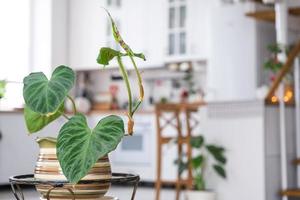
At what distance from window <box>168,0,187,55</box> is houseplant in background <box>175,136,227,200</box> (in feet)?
8.48

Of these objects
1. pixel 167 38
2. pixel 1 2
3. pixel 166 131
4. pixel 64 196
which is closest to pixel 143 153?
pixel 166 131

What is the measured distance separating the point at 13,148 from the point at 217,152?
302 cm

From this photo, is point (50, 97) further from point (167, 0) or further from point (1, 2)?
point (1, 2)

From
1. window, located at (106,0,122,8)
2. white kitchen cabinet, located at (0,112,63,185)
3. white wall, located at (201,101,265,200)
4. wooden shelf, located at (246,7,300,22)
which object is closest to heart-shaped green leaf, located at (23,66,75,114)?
white wall, located at (201,101,265,200)

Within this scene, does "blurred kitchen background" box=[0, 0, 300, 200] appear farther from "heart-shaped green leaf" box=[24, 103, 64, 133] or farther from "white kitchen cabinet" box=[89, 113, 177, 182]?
"heart-shaped green leaf" box=[24, 103, 64, 133]

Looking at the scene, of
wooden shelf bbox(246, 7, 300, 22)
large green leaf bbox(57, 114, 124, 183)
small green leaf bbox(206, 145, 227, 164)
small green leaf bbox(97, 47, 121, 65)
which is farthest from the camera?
wooden shelf bbox(246, 7, 300, 22)

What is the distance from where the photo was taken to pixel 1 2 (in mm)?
8438

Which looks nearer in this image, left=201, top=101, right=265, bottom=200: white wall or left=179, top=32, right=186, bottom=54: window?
left=201, top=101, right=265, bottom=200: white wall

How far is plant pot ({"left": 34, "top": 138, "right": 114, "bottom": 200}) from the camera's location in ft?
3.84

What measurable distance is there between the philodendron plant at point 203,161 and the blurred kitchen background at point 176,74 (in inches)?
3.2

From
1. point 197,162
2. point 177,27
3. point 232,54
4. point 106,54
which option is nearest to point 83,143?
point 106,54

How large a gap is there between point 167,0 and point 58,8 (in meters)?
1.67

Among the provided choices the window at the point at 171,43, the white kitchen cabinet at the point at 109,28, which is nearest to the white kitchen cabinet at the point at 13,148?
the white kitchen cabinet at the point at 109,28

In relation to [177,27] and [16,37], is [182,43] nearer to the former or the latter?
[177,27]
